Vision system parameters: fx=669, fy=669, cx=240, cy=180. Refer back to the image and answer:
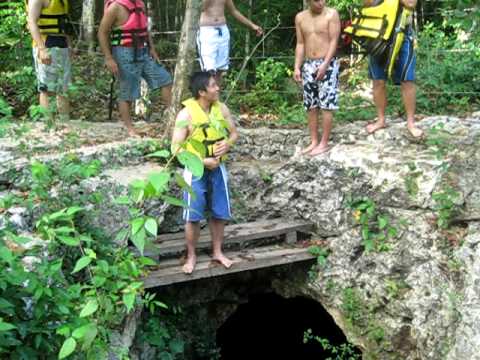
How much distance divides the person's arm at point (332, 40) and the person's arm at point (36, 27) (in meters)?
2.72

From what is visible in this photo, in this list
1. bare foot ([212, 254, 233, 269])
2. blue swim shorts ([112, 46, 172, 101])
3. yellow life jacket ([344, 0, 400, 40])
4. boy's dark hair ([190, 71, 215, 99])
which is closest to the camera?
boy's dark hair ([190, 71, 215, 99])

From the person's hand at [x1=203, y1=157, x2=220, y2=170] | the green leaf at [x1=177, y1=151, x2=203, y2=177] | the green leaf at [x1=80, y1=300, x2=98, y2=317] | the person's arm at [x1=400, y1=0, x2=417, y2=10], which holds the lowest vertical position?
the green leaf at [x1=80, y1=300, x2=98, y2=317]

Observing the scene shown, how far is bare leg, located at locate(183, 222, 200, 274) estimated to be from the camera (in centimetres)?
561

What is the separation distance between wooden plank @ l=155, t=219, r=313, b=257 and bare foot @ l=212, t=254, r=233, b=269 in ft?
0.88

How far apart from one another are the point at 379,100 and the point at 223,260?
7.39ft

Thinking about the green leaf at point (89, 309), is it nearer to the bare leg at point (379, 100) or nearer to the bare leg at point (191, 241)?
the bare leg at point (191, 241)

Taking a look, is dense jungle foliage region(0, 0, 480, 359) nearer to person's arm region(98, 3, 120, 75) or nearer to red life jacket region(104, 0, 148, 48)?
person's arm region(98, 3, 120, 75)

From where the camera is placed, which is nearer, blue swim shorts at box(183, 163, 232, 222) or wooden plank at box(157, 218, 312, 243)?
blue swim shorts at box(183, 163, 232, 222)

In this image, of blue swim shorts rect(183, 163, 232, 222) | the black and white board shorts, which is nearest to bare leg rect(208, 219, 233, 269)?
blue swim shorts rect(183, 163, 232, 222)

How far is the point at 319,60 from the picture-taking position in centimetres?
643

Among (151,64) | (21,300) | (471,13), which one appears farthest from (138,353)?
(471,13)

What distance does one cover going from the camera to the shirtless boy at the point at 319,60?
6.34 m

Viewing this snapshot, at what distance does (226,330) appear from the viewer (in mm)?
8773

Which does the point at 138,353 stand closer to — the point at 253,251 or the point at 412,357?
the point at 253,251
